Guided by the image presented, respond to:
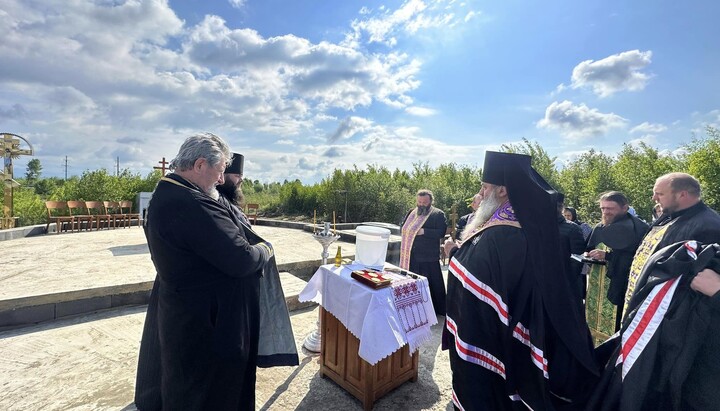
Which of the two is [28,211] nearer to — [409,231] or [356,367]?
[409,231]

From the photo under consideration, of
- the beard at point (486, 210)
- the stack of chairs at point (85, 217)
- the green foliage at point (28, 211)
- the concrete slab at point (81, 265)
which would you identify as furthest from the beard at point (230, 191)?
the green foliage at point (28, 211)

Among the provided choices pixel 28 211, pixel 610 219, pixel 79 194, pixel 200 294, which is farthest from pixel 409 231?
pixel 28 211

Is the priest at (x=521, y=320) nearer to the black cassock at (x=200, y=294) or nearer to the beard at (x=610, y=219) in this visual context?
the black cassock at (x=200, y=294)

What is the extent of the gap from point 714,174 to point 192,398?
606 inches

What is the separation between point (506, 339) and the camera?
189 centimetres

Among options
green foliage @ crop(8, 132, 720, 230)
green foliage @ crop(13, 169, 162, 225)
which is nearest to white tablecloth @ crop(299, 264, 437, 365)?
green foliage @ crop(8, 132, 720, 230)

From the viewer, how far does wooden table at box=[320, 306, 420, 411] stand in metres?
2.72

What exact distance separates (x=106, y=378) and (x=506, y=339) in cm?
352

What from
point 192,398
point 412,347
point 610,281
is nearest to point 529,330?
point 412,347

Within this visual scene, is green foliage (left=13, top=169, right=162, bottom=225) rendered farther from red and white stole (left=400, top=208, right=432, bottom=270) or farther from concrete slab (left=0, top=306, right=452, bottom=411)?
red and white stole (left=400, top=208, right=432, bottom=270)

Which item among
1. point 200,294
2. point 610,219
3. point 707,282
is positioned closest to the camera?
point 707,282

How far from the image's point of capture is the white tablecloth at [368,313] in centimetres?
A: 242

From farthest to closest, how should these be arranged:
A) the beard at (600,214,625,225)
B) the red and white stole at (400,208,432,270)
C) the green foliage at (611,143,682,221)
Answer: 1. the green foliage at (611,143,682,221)
2. the red and white stole at (400,208,432,270)
3. the beard at (600,214,625,225)

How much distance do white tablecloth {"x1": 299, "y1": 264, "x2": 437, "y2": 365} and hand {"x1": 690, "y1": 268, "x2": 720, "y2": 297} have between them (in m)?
1.74
